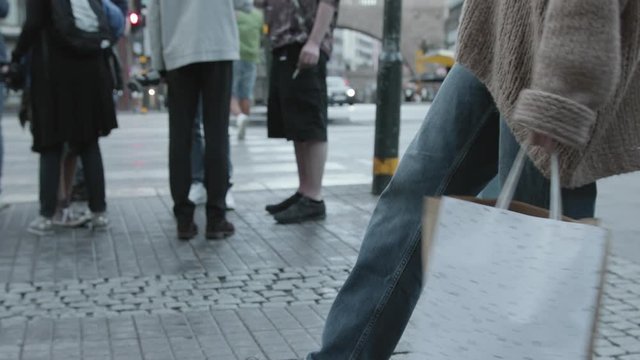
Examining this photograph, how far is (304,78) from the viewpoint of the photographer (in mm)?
5438

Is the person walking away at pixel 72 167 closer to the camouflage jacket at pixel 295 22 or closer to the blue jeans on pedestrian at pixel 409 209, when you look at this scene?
the camouflage jacket at pixel 295 22

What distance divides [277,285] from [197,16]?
1778 millimetres

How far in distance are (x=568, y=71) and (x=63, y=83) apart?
399cm

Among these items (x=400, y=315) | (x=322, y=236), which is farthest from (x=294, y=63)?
(x=400, y=315)

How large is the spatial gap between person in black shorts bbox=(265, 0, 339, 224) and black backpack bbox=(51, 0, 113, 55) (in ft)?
3.43

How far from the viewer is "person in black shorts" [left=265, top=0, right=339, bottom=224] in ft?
17.7

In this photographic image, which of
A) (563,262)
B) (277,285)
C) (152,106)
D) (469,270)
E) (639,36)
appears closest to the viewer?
(563,262)

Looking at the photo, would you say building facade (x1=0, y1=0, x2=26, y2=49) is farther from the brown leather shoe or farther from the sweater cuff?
A: the sweater cuff

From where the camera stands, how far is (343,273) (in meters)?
4.25

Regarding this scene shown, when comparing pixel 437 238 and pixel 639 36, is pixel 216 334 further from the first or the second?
pixel 639 36

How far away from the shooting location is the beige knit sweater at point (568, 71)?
67.9 inches

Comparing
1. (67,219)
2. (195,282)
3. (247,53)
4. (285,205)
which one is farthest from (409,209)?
(247,53)

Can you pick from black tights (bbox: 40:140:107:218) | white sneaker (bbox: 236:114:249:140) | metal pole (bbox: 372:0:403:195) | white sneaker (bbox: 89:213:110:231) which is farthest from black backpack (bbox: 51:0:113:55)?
white sneaker (bbox: 236:114:249:140)

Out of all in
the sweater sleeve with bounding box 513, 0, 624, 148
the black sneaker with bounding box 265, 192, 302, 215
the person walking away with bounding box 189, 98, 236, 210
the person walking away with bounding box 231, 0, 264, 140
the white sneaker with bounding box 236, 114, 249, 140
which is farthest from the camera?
the white sneaker with bounding box 236, 114, 249, 140
